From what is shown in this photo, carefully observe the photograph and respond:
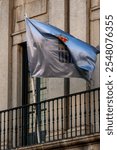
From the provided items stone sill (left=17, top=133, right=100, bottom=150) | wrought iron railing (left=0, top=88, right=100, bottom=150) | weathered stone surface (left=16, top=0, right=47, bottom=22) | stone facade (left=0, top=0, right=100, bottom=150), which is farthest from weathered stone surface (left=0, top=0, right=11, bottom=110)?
stone sill (left=17, top=133, right=100, bottom=150)

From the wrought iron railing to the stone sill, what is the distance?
0.92 feet

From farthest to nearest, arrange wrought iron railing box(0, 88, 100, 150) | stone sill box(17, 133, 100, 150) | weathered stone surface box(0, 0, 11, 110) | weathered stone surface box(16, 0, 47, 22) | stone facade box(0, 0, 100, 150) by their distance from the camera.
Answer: weathered stone surface box(0, 0, 11, 110) → weathered stone surface box(16, 0, 47, 22) → stone facade box(0, 0, 100, 150) → wrought iron railing box(0, 88, 100, 150) → stone sill box(17, 133, 100, 150)

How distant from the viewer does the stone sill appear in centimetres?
2329

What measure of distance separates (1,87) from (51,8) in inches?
129

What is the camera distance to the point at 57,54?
82.7 feet

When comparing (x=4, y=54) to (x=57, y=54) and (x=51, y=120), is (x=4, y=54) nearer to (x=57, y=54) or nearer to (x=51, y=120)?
(x=51, y=120)

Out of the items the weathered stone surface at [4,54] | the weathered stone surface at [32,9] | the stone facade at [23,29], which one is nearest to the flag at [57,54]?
the stone facade at [23,29]

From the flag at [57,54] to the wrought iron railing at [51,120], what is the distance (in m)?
0.64

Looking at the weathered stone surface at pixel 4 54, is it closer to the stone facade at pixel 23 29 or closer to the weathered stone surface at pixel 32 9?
A: the stone facade at pixel 23 29

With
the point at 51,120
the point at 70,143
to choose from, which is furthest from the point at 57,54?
the point at 70,143

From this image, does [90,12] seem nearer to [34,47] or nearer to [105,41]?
[34,47]

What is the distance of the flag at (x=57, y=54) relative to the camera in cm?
2480

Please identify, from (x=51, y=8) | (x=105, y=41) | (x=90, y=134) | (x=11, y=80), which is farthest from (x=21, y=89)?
(x=105, y=41)

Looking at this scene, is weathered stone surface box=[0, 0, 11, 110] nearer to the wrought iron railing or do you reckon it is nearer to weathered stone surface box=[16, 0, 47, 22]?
weathered stone surface box=[16, 0, 47, 22]
